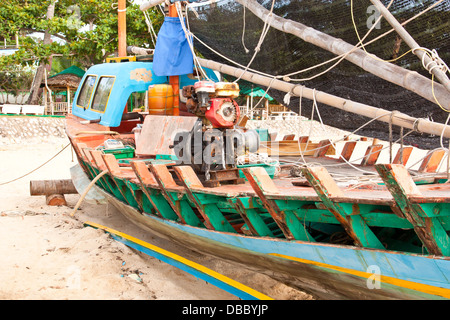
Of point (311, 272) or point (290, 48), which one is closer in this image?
point (311, 272)

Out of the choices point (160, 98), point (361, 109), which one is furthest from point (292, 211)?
point (160, 98)

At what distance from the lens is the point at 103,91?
719cm

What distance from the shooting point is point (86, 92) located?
795cm

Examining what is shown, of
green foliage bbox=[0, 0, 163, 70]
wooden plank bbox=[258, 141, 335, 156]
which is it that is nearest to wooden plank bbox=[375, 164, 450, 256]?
wooden plank bbox=[258, 141, 335, 156]

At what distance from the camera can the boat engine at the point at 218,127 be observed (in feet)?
13.2

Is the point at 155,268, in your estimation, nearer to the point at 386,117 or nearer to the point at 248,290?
the point at 248,290

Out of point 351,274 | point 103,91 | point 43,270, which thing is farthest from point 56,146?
point 351,274

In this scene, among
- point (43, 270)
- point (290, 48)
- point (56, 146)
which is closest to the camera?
point (43, 270)

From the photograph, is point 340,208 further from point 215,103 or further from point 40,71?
point 40,71

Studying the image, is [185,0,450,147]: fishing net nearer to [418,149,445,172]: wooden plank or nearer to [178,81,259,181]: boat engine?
[418,149,445,172]: wooden plank

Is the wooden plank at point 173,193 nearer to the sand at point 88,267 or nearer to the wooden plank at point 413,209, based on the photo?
the sand at point 88,267

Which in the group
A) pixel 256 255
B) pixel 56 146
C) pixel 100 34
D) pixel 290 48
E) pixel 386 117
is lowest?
pixel 56 146

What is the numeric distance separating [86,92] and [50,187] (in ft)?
6.06
